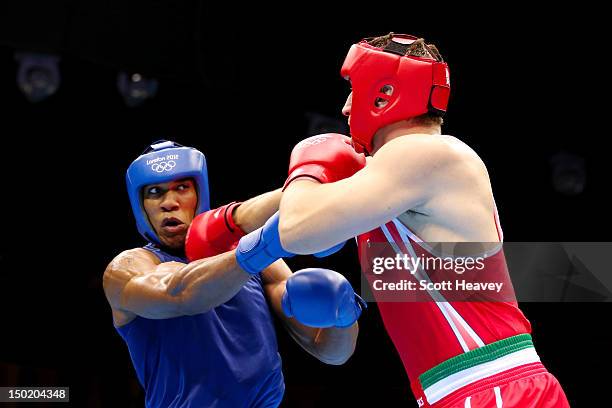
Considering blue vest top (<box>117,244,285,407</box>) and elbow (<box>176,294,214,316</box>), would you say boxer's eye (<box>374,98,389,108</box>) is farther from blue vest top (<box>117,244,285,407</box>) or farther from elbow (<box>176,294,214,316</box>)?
blue vest top (<box>117,244,285,407</box>)

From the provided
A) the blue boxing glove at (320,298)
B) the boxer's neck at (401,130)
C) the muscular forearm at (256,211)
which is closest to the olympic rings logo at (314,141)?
the boxer's neck at (401,130)

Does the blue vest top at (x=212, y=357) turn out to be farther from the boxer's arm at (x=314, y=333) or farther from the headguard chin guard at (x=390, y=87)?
the headguard chin guard at (x=390, y=87)

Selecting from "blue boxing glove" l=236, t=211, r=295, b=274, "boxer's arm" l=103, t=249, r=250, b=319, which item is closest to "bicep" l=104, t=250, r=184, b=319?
"boxer's arm" l=103, t=249, r=250, b=319

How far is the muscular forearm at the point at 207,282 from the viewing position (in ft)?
8.96

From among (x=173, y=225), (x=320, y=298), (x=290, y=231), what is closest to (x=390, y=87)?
(x=290, y=231)

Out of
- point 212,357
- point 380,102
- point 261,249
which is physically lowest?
point 212,357

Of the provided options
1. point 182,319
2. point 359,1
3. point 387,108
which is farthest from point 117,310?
point 359,1

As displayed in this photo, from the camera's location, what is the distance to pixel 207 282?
9.20 feet

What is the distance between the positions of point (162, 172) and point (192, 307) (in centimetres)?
61

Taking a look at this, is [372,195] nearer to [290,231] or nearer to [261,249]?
[290,231]

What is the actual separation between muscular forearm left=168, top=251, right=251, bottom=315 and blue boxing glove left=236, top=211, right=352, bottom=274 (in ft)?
0.27

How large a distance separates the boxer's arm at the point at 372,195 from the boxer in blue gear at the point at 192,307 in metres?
0.67

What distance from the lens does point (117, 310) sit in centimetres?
320

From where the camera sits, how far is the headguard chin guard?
7.34ft
